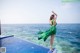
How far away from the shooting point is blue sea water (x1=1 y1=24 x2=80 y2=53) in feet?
6.97

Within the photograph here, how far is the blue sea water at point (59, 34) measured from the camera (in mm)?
2125

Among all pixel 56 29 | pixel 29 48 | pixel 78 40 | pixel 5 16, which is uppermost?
pixel 5 16

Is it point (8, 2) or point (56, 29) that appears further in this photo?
point (8, 2)

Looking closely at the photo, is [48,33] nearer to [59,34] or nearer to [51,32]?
[51,32]

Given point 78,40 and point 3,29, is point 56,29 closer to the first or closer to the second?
point 78,40

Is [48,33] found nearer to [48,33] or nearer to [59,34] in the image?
[48,33]

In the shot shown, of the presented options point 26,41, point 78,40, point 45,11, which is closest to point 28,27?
point 26,41

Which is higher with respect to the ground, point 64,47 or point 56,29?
point 56,29

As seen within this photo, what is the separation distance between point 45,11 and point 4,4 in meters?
0.67

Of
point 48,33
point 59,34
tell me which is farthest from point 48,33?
point 59,34

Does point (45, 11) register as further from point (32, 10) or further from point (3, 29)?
point (3, 29)

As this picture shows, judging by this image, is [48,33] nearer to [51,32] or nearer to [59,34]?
[51,32]

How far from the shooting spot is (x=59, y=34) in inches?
86.0

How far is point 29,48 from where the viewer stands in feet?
7.25
